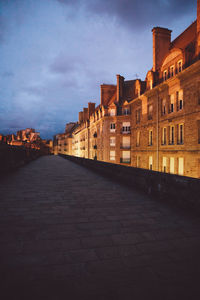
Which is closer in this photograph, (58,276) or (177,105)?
(58,276)

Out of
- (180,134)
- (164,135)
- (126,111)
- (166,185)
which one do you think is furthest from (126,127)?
(166,185)

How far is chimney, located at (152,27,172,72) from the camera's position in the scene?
829 inches

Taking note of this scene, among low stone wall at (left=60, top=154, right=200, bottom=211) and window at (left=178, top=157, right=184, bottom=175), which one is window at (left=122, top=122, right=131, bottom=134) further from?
low stone wall at (left=60, top=154, right=200, bottom=211)

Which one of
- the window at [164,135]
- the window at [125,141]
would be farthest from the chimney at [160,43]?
the window at [125,141]

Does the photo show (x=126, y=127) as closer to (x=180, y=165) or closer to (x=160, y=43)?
(x=160, y=43)

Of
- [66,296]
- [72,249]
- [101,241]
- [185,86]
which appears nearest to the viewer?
[66,296]

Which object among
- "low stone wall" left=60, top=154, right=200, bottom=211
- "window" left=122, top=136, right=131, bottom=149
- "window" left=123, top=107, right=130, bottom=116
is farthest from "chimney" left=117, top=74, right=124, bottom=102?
"low stone wall" left=60, top=154, right=200, bottom=211

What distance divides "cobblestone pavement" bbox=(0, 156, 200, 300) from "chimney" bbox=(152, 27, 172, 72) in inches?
837

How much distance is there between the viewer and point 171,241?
9.35ft

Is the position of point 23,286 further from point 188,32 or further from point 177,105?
point 188,32

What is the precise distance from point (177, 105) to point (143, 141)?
20.0 feet

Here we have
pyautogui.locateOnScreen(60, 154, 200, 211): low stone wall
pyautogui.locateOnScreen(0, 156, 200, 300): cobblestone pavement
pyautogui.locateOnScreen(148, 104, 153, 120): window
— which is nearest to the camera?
pyautogui.locateOnScreen(0, 156, 200, 300): cobblestone pavement

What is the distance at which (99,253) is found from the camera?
8.22 feet

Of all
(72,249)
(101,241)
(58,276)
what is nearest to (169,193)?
(101,241)
